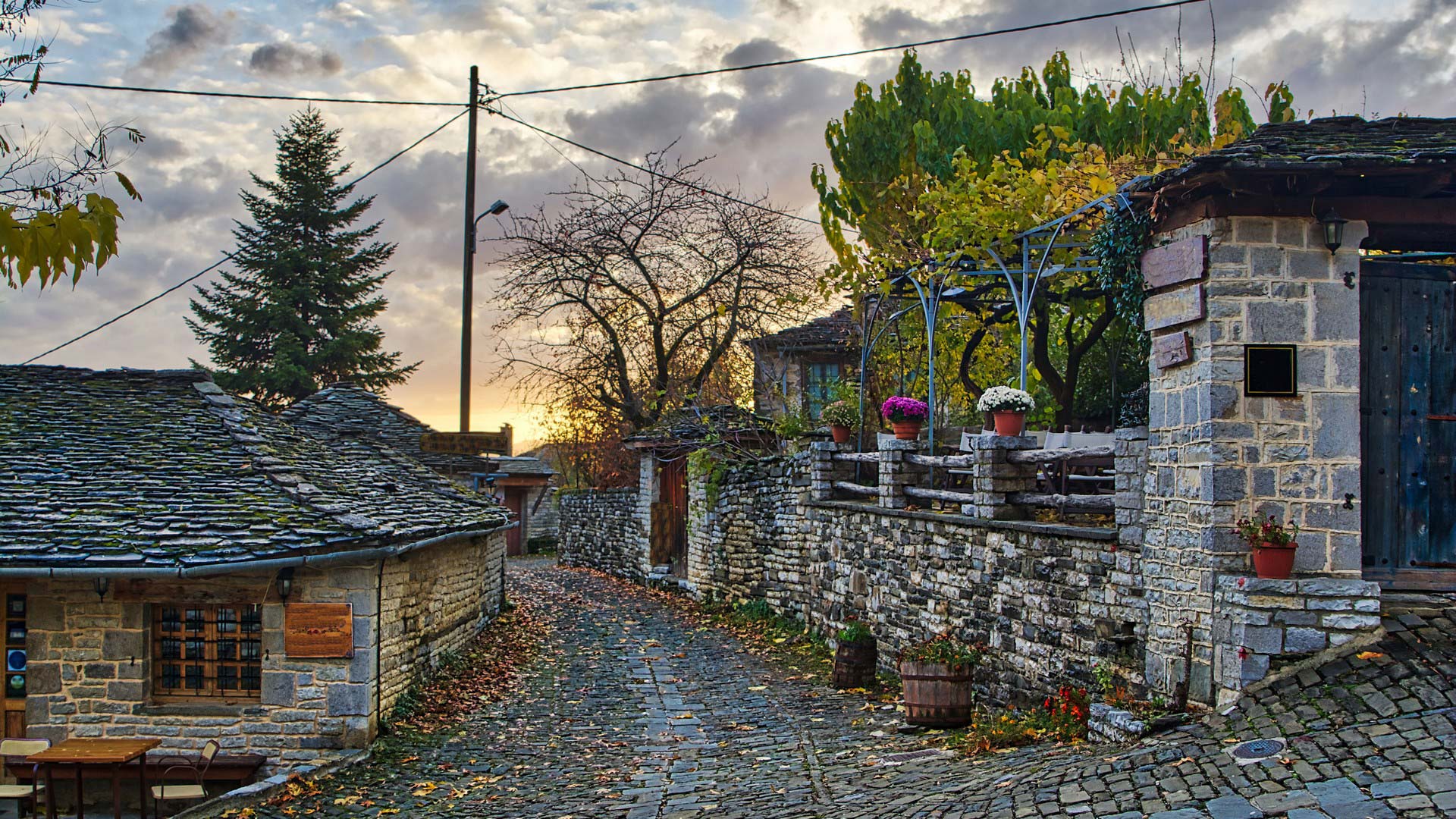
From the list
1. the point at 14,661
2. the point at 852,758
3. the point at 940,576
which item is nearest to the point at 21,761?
the point at 14,661

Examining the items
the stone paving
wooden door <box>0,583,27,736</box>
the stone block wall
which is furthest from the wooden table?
the stone block wall

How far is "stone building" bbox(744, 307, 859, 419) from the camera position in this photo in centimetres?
2450

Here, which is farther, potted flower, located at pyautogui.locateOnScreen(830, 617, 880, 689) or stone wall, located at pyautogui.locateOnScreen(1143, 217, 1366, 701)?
potted flower, located at pyautogui.locateOnScreen(830, 617, 880, 689)

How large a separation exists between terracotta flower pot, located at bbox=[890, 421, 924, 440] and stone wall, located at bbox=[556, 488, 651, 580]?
11.7 m

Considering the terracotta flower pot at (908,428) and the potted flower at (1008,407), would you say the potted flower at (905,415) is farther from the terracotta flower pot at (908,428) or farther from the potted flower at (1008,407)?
the potted flower at (1008,407)

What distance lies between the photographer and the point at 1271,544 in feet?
22.1

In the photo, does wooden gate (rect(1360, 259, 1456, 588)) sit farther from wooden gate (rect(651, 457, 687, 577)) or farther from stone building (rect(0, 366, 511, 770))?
wooden gate (rect(651, 457, 687, 577))

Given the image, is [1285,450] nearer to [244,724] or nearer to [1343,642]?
[1343,642]

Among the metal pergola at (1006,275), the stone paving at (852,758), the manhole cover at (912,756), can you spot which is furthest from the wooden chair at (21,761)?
the metal pergola at (1006,275)

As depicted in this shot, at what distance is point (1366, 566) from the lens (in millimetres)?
7172

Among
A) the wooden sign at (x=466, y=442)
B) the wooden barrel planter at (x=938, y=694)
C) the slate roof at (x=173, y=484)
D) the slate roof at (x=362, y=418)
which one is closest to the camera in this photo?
the wooden barrel planter at (x=938, y=694)

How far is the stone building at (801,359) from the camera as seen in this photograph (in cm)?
2450

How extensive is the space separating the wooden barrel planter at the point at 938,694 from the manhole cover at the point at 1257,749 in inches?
139

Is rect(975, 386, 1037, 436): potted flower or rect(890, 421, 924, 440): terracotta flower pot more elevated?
rect(975, 386, 1037, 436): potted flower
